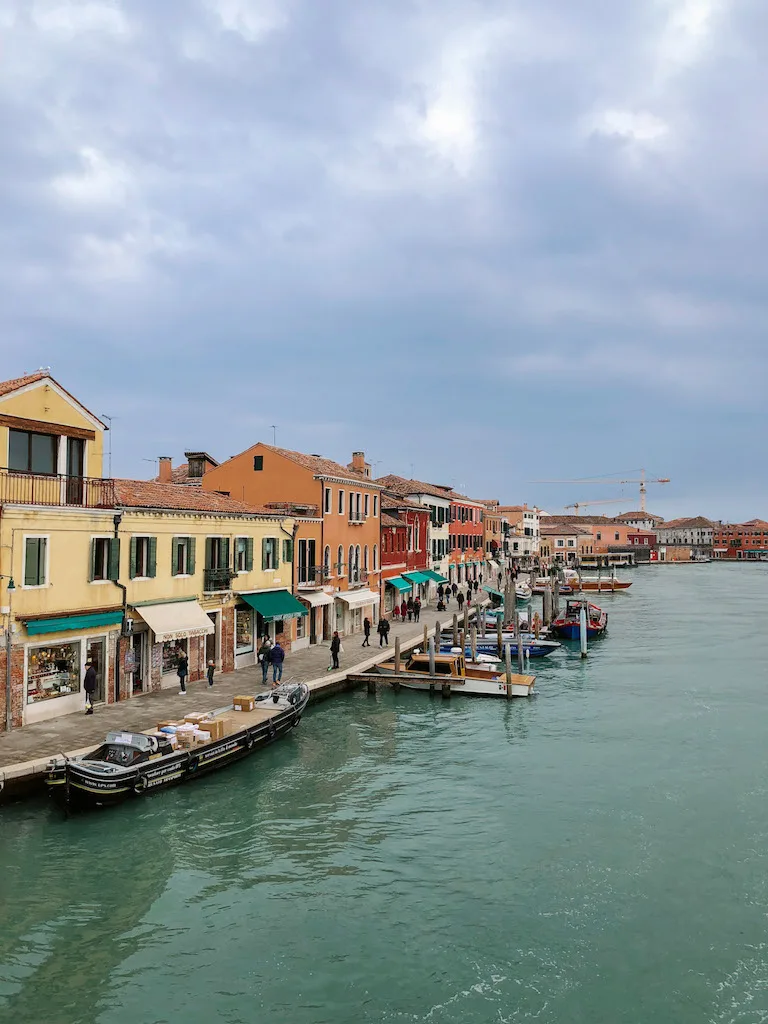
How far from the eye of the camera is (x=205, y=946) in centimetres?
1189

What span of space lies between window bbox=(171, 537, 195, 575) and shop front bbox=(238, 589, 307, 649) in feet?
10.4

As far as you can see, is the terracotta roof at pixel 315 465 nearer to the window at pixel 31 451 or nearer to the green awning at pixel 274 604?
the green awning at pixel 274 604

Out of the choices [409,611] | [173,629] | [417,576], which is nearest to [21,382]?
[173,629]

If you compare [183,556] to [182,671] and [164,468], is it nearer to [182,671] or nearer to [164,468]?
[182,671]

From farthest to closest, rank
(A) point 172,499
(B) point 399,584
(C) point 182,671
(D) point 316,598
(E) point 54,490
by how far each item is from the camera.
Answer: (B) point 399,584, (D) point 316,598, (A) point 172,499, (C) point 182,671, (E) point 54,490

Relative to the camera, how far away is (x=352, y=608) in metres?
39.0

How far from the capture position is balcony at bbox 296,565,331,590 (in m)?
34.2

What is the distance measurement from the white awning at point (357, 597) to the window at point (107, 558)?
621 inches

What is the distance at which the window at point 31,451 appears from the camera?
2050 centimetres

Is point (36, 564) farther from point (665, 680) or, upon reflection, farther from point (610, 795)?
point (665, 680)

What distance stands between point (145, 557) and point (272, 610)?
22.1 feet

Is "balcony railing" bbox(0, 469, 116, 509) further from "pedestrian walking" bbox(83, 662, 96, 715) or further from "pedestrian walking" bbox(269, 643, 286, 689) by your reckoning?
"pedestrian walking" bbox(269, 643, 286, 689)

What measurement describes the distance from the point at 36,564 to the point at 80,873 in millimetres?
8957

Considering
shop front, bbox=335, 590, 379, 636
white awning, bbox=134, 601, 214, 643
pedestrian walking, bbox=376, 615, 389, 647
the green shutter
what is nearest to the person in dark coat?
white awning, bbox=134, 601, 214, 643
